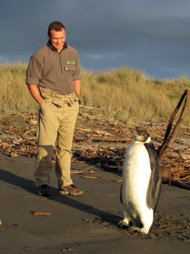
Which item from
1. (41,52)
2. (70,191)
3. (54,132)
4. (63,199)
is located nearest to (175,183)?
(70,191)

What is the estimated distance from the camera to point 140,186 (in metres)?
3.74

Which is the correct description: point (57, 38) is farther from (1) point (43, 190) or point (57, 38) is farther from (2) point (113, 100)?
(2) point (113, 100)

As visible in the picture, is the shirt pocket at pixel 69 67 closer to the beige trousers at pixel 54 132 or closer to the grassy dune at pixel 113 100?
the beige trousers at pixel 54 132

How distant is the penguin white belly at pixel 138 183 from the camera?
3.72 metres

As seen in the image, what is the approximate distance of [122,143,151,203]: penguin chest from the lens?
12.3ft

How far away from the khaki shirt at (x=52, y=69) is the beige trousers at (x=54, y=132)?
4.4 inches

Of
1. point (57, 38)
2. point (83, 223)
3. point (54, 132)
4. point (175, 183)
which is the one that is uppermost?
point (57, 38)

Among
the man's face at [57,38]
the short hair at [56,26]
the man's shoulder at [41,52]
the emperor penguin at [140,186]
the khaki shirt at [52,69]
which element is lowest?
the emperor penguin at [140,186]

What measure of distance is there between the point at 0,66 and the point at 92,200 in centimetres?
1743

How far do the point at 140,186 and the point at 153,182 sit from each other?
0.14 m

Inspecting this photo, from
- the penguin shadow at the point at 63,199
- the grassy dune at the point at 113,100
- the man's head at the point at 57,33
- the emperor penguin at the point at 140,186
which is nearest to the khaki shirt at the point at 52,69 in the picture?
the man's head at the point at 57,33

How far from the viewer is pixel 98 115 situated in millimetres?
12977

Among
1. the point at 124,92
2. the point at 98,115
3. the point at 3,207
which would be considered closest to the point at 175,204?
the point at 3,207

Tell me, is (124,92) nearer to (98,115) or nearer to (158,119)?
(158,119)
